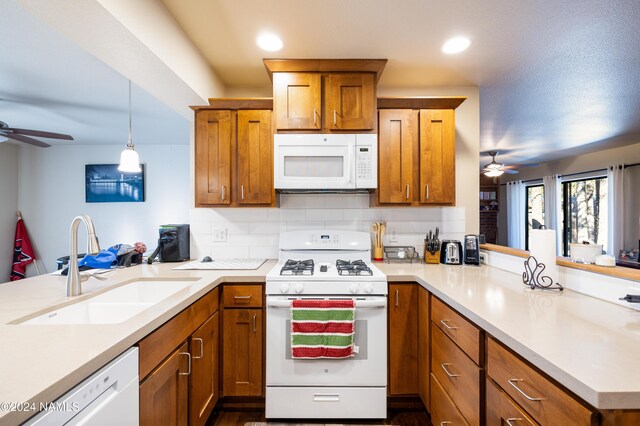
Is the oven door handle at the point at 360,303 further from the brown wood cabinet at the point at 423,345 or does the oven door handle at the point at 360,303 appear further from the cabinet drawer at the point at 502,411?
the cabinet drawer at the point at 502,411

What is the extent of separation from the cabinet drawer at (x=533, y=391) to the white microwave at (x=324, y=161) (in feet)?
4.11

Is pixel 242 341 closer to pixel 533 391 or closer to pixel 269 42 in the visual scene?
pixel 533 391

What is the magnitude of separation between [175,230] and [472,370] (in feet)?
7.05

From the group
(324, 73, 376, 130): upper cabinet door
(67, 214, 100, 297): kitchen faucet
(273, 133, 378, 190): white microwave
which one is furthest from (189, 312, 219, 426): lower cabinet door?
(324, 73, 376, 130): upper cabinet door

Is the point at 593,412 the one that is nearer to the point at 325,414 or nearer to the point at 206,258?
the point at 325,414

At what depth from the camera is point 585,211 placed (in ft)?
18.1

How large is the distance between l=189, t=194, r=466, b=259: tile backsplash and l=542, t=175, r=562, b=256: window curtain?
5042 mm

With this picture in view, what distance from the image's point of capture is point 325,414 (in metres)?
1.72

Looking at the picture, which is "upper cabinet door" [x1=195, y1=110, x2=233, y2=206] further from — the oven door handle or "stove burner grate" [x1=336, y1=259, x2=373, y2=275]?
"stove burner grate" [x1=336, y1=259, x2=373, y2=275]

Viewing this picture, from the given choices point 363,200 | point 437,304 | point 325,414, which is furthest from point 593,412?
point 363,200

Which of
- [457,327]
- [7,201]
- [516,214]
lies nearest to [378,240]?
[457,327]

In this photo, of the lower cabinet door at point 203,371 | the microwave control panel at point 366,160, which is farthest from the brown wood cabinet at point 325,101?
the lower cabinet door at point 203,371

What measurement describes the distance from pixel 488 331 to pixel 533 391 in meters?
0.23

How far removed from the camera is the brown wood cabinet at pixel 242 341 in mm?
1804
